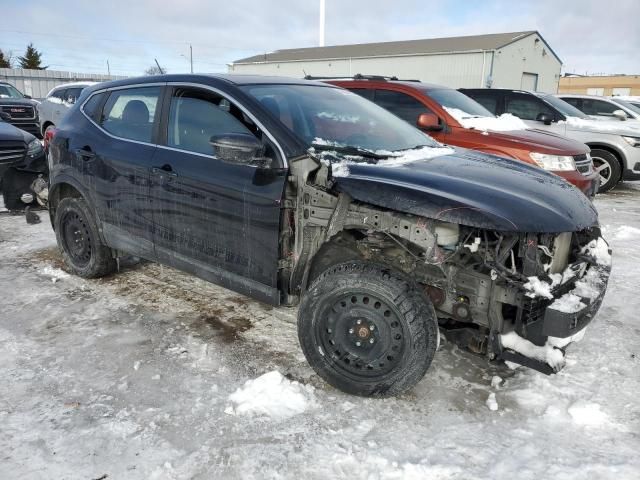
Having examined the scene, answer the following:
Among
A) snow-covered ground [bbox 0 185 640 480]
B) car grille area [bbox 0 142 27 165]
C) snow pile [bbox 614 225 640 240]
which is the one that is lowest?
snow-covered ground [bbox 0 185 640 480]

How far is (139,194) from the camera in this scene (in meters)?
3.75

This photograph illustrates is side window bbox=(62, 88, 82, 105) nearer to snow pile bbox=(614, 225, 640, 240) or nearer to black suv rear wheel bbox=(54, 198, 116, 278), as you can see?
black suv rear wheel bbox=(54, 198, 116, 278)

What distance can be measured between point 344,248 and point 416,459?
47.7 inches

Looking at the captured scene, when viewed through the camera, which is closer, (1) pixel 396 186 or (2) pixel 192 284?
(1) pixel 396 186

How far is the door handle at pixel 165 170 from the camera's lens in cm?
349

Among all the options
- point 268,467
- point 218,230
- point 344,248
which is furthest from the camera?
point 218,230

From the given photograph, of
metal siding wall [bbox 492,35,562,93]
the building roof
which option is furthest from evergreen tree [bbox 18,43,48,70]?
metal siding wall [bbox 492,35,562,93]

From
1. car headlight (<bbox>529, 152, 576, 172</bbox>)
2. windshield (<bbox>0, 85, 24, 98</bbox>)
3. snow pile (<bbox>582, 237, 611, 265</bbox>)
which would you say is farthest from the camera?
windshield (<bbox>0, 85, 24, 98</bbox>)

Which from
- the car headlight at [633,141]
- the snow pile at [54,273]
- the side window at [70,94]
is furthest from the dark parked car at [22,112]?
the car headlight at [633,141]

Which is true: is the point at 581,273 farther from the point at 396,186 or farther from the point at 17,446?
the point at 17,446

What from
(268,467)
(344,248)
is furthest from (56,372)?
(344,248)

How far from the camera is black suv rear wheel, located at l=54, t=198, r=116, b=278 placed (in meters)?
4.34

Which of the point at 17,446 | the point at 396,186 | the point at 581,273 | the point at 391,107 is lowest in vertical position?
the point at 17,446

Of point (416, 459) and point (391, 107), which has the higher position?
point (391, 107)
